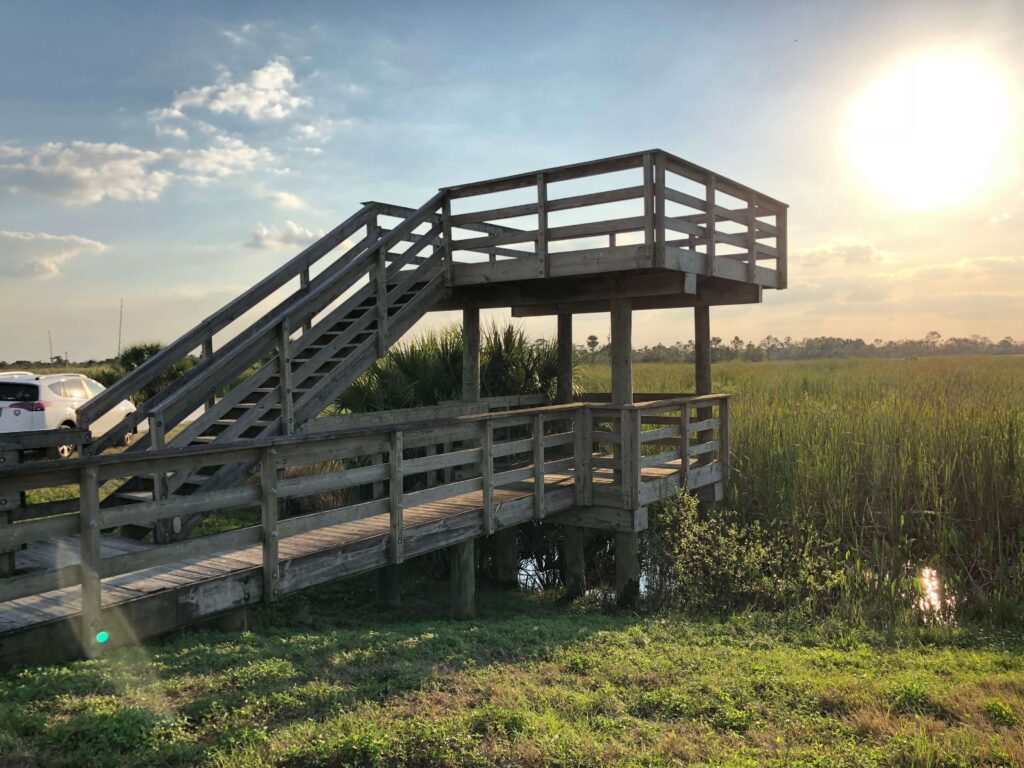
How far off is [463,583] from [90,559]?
4.59 metres

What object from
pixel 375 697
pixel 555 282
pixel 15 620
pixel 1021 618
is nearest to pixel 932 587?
pixel 1021 618

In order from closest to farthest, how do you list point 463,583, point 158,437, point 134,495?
point 158,437
point 134,495
point 463,583

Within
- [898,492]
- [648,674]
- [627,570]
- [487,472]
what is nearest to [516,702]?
[648,674]

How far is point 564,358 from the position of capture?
1393 centimetres

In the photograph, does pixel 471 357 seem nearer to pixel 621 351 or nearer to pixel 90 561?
pixel 621 351

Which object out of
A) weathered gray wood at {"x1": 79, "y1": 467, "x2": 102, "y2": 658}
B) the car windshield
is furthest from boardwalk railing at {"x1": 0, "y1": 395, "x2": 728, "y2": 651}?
the car windshield

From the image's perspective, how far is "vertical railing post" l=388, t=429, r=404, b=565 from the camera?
25.5ft

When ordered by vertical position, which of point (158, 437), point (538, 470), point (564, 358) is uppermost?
point (564, 358)

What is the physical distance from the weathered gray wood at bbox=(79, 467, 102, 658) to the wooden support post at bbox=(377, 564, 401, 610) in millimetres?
4735

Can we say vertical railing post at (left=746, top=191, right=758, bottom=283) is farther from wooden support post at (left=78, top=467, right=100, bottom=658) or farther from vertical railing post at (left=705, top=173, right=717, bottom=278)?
wooden support post at (left=78, top=467, right=100, bottom=658)

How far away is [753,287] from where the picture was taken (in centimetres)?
1338

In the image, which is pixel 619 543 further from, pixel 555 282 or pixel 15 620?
pixel 15 620

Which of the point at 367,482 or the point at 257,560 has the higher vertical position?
the point at 367,482

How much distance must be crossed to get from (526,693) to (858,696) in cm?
255
